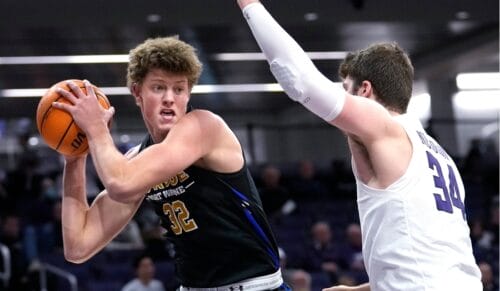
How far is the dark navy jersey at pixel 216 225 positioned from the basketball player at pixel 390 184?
25.9 inches

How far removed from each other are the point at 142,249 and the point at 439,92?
10.7 m

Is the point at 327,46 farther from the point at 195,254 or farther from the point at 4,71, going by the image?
the point at 195,254

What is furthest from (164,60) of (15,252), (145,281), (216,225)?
(15,252)

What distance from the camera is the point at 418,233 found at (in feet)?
11.4

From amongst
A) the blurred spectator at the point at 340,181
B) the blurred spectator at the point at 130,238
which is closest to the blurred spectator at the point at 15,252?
the blurred spectator at the point at 130,238

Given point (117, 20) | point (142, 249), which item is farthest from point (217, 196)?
point (117, 20)

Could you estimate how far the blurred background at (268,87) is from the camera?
12586 millimetres

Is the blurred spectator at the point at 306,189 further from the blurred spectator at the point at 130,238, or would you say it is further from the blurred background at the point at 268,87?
the blurred spectator at the point at 130,238

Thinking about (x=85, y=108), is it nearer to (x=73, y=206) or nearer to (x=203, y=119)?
(x=203, y=119)

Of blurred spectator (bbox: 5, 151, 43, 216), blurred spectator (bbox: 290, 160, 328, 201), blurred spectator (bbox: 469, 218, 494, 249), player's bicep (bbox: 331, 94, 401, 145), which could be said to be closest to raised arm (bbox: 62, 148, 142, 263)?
player's bicep (bbox: 331, 94, 401, 145)

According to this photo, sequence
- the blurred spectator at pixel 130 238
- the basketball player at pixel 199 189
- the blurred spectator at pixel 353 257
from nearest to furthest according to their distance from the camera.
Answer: the basketball player at pixel 199 189 < the blurred spectator at pixel 353 257 < the blurred spectator at pixel 130 238

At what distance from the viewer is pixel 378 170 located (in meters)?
3.50

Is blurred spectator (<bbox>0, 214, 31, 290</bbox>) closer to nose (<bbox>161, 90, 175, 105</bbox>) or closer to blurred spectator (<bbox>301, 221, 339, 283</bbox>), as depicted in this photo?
blurred spectator (<bbox>301, 221, 339, 283</bbox>)

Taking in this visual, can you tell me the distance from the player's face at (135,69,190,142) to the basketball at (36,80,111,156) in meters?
0.21
